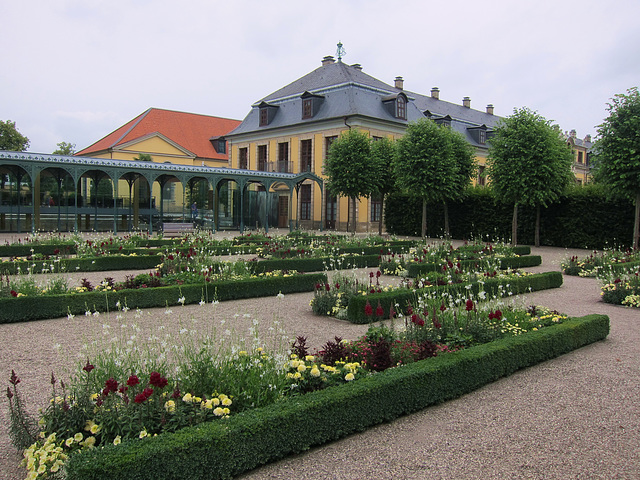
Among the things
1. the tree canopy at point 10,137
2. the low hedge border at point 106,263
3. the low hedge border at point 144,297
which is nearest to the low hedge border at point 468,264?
the low hedge border at point 144,297

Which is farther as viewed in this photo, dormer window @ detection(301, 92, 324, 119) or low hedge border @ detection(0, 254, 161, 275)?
dormer window @ detection(301, 92, 324, 119)

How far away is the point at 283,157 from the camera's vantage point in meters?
32.9

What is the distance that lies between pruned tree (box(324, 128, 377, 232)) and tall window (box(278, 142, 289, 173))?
29.8 ft

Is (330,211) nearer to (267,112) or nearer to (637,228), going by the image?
(267,112)

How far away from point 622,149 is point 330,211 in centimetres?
1675

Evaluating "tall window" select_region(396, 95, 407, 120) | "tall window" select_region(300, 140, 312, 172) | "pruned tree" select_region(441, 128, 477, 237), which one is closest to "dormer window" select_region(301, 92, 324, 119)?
"tall window" select_region(300, 140, 312, 172)

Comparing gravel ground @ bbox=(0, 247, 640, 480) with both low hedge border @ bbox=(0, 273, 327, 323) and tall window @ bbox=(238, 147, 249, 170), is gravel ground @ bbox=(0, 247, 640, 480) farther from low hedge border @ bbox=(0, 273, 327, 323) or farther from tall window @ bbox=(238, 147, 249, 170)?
tall window @ bbox=(238, 147, 249, 170)

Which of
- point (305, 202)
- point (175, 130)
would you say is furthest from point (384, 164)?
point (175, 130)

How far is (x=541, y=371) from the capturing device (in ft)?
16.8

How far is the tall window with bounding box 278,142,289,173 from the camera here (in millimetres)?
32250

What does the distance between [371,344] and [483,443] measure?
4.46 ft

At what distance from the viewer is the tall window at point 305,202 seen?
103ft

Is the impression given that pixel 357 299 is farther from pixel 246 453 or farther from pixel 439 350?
pixel 246 453

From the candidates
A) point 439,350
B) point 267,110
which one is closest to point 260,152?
point 267,110
